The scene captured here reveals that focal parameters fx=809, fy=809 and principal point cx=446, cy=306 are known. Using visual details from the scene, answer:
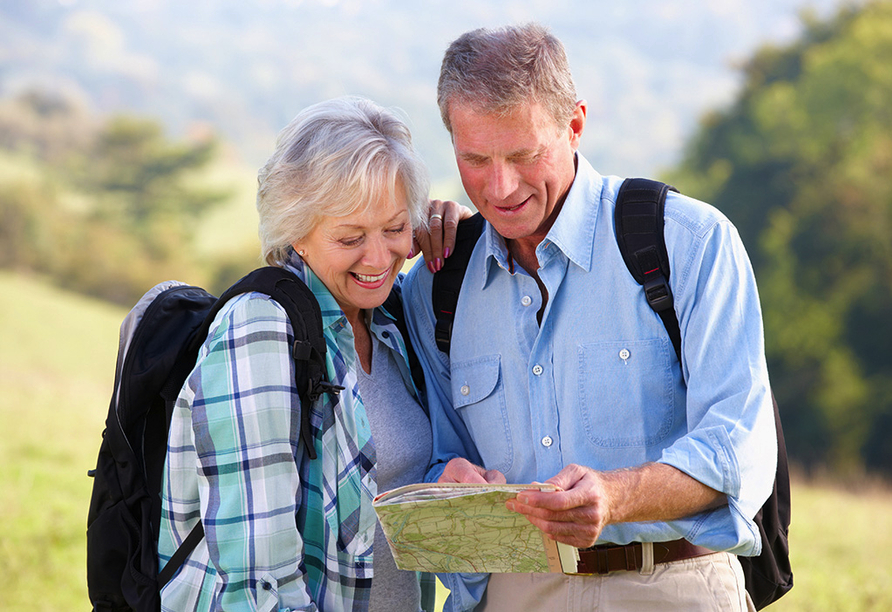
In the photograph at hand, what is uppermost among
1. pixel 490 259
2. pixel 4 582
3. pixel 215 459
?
pixel 490 259

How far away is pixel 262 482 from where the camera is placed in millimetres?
2004

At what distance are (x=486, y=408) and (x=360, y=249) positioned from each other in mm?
635

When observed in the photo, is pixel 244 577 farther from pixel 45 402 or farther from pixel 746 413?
pixel 45 402

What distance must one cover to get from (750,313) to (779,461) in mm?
557

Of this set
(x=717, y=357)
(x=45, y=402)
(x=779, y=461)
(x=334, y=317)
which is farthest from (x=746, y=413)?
(x=45, y=402)

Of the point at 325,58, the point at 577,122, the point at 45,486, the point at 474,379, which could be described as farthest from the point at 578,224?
the point at 325,58

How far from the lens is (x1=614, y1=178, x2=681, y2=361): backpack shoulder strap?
2275mm

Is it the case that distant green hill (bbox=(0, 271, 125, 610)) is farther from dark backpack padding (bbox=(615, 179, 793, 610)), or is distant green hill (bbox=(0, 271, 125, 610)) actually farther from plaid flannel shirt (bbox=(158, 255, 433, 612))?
dark backpack padding (bbox=(615, 179, 793, 610))

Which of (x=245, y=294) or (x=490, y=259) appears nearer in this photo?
(x=245, y=294)

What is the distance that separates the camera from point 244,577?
1.99m

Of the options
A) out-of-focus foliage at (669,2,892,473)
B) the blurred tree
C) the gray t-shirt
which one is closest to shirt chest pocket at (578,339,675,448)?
the gray t-shirt

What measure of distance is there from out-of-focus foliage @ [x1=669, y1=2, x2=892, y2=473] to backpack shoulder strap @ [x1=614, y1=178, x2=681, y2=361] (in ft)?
72.7

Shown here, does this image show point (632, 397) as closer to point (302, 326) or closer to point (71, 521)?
point (302, 326)

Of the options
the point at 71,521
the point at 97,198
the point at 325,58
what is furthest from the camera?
the point at 325,58
